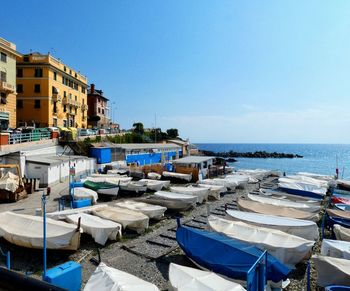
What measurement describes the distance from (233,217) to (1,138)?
2063cm

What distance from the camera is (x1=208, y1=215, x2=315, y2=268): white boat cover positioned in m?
13.4

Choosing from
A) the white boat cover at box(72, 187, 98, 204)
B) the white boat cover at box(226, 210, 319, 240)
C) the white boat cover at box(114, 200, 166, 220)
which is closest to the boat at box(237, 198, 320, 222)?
the white boat cover at box(226, 210, 319, 240)

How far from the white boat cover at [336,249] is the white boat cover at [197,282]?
613cm

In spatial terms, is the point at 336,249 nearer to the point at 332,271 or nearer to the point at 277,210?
the point at 332,271

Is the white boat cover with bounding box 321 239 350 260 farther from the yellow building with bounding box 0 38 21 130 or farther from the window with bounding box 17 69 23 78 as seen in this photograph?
the window with bounding box 17 69 23 78

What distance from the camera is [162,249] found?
15.4 meters

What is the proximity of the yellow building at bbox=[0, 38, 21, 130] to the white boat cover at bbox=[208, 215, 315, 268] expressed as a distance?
33.3m

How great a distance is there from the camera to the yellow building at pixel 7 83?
1508 inches

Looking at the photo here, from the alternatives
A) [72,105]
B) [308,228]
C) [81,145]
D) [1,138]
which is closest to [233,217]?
[308,228]

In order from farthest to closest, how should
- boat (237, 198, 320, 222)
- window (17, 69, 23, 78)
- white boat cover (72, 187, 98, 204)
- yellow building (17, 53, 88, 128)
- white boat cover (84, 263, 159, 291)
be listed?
window (17, 69, 23, 78) < yellow building (17, 53, 88, 128) < white boat cover (72, 187, 98, 204) < boat (237, 198, 320, 222) < white boat cover (84, 263, 159, 291)

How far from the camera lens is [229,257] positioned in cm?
1183

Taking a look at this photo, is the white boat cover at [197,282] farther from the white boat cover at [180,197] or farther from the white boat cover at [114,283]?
the white boat cover at [180,197]

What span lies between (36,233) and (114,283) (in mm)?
6821

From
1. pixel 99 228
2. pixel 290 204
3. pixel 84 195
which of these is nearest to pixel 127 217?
pixel 99 228
